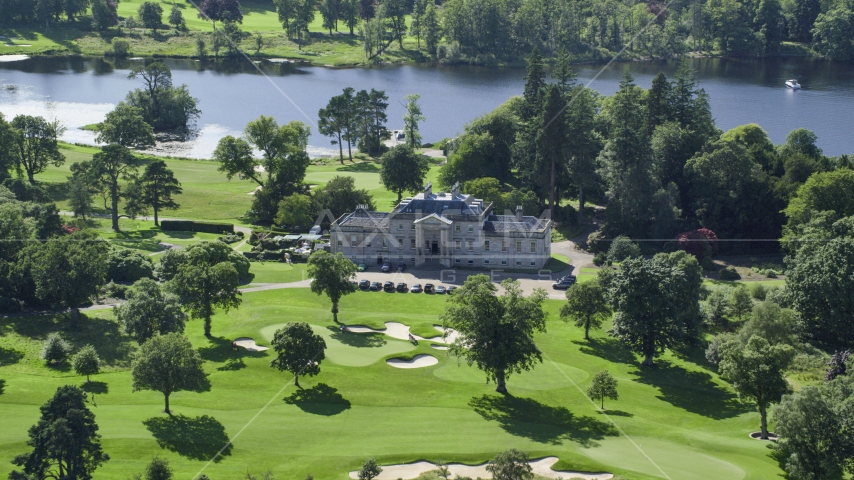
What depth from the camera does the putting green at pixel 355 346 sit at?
82.6 m

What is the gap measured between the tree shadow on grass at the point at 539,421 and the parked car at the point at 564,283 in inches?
1199

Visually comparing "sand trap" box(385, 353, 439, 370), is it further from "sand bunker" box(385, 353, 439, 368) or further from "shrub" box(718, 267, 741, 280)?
"shrub" box(718, 267, 741, 280)

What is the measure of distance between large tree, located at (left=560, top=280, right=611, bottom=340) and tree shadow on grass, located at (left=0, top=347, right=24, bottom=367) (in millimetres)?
49950

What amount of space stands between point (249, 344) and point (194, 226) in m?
44.5

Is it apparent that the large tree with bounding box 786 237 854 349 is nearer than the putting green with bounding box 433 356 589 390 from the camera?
No

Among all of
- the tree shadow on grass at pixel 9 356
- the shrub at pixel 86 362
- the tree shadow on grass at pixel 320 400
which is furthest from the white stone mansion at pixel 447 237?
the tree shadow on grass at pixel 9 356

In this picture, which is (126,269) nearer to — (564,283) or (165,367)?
(165,367)

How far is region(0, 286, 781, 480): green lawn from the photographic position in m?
63.3

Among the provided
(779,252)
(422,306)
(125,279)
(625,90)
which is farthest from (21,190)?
(779,252)

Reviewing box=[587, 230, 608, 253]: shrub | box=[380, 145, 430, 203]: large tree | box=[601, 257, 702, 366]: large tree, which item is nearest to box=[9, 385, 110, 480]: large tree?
box=[601, 257, 702, 366]: large tree

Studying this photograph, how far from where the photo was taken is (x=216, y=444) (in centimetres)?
6481

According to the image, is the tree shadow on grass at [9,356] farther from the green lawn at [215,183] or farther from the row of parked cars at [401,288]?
the green lawn at [215,183]

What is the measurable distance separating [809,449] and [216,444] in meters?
40.3

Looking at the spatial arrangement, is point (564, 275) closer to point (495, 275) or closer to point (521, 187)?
point (495, 275)
